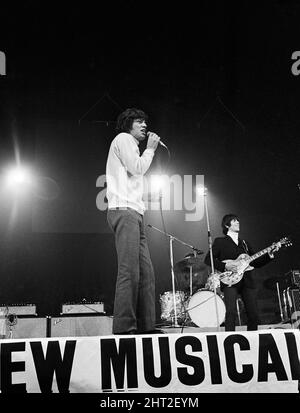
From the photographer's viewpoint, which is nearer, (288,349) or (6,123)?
(288,349)

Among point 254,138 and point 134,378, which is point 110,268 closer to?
point 254,138

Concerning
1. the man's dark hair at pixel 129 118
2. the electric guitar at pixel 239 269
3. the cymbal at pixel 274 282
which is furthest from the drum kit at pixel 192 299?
the man's dark hair at pixel 129 118

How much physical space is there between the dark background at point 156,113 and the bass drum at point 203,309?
1.51 metres

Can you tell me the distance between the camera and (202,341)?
1.95 m

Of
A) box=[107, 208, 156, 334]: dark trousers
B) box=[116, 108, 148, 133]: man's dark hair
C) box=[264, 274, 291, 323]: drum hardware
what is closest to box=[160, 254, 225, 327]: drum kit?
box=[264, 274, 291, 323]: drum hardware

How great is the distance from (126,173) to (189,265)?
4.58 metres

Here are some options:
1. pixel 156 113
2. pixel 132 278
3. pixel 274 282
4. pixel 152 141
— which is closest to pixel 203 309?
pixel 274 282

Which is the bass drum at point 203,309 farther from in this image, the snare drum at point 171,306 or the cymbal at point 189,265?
the cymbal at point 189,265

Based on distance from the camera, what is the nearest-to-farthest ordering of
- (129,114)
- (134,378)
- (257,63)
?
(134,378) < (129,114) < (257,63)

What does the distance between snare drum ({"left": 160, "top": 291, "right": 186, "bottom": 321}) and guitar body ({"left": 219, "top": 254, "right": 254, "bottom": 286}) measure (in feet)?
5.33

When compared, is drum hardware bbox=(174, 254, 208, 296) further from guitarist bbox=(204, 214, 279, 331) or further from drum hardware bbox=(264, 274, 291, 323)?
guitarist bbox=(204, 214, 279, 331)

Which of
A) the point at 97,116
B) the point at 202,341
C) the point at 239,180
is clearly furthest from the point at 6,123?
the point at 202,341

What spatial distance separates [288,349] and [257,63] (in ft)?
20.0

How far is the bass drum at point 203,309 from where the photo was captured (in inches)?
260
